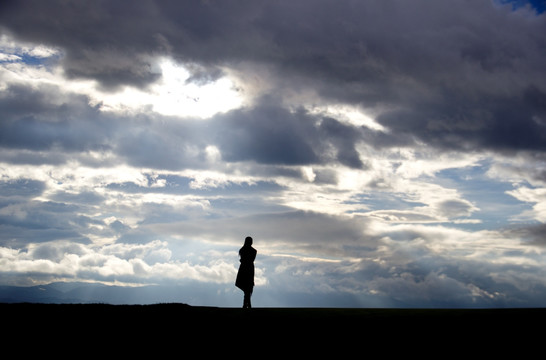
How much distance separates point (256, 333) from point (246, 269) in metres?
10.2

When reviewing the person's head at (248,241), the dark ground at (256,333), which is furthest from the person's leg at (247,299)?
the dark ground at (256,333)

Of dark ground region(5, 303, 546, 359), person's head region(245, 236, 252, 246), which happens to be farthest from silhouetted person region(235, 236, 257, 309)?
dark ground region(5, 303, 546, 359)

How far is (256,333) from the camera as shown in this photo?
606 inches

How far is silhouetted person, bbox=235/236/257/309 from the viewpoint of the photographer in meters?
25.3

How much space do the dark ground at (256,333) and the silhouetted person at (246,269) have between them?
560 cm

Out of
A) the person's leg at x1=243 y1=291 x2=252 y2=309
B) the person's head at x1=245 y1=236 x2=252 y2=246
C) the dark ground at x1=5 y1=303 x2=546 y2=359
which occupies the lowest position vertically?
the dark ground at x1=5 y1=303 x2=546 y2=359

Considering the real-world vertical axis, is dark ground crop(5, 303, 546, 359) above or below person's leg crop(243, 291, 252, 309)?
below

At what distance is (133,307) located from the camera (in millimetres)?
20422

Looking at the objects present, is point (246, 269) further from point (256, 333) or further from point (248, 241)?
point (256, 333)

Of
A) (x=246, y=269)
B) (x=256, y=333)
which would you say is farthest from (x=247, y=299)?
(x=256, y=333)

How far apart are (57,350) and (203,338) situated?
4274 mm

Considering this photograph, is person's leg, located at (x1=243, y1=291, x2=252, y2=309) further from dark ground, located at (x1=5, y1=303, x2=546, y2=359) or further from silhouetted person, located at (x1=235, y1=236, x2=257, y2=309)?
dark ground, located at (x1=5, y1=303, x2=546, y2=359)

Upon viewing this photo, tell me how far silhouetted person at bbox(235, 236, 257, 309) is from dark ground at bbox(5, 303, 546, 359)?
560cm

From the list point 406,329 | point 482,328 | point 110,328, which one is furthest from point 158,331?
point 482,328
